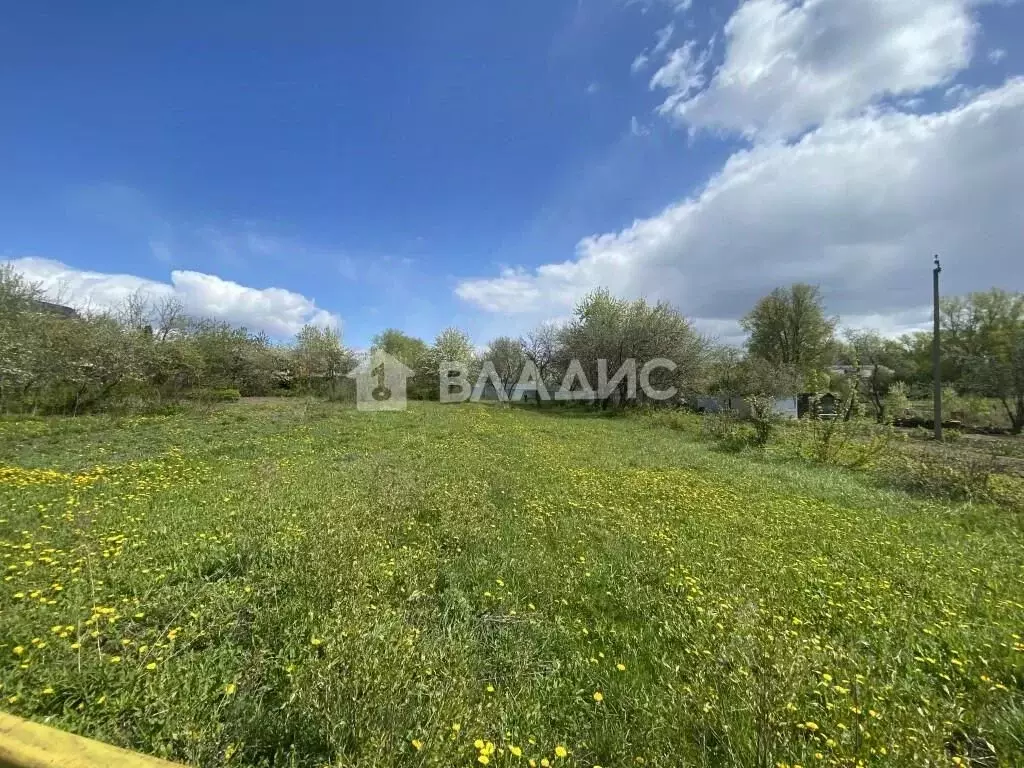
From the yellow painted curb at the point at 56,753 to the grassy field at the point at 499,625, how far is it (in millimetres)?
822

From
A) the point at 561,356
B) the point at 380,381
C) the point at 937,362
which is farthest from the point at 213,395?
the point at 937,362

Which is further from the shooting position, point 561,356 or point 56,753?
point 561,356

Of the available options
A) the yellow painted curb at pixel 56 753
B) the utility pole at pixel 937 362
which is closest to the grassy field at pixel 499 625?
the yellow painted curb at pixel 56 753

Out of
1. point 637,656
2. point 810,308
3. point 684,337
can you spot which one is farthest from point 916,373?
point 637,656

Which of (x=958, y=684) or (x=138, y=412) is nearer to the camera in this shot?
(x=958, y=684)

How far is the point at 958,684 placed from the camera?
8.73ft

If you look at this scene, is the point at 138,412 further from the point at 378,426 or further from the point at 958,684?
the point at 958,684

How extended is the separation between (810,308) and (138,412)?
4248cm

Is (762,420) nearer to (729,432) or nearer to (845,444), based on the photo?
(729,432)

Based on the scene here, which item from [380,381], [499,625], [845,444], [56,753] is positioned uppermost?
[380,381]

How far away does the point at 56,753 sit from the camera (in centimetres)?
116

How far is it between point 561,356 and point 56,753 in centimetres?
3178

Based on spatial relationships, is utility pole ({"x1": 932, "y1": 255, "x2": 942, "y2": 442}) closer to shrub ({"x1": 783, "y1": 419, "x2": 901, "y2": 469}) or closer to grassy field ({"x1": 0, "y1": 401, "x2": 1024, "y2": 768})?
shrub ({"x1": 783, "y1": 419, "x2": 901, "y2": 469})

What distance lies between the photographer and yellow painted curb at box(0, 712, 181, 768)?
1130 millimetres
